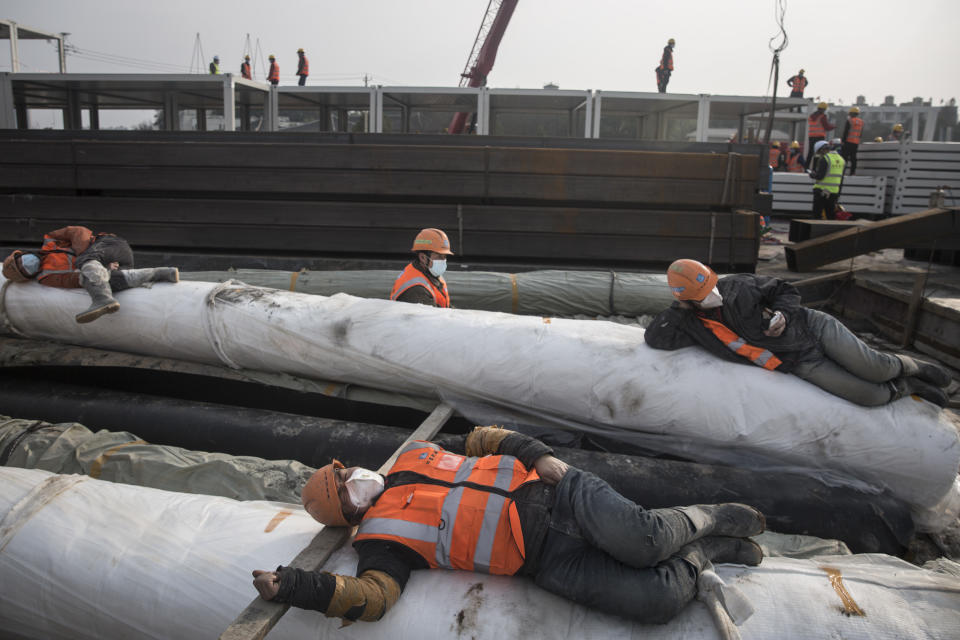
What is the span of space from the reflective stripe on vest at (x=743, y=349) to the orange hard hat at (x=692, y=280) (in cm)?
22

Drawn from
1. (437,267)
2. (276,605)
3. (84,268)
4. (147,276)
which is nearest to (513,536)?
(276,605)

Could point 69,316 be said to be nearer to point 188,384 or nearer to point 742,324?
point 188,384

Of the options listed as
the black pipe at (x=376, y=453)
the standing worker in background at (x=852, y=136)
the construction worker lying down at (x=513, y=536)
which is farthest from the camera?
the standing worker in background at (x=852, y=136)

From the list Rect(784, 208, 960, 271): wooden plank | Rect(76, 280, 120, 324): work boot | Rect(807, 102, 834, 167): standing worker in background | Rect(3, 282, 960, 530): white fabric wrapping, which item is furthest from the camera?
Rect(807, 102, 834, 167): standing worker in background

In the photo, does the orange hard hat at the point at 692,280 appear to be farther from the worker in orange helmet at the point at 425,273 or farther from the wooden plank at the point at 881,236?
the wooden plank at the point at 881,236

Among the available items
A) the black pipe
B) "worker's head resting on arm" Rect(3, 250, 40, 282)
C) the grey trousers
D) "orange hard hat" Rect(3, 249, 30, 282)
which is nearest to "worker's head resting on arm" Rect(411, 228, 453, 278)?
the black pipe

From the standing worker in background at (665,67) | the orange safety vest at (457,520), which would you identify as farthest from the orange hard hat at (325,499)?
the standing worker in background at (665,67)

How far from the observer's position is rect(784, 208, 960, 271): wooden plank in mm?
7621

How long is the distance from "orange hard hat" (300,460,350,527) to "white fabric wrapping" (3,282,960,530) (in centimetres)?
144

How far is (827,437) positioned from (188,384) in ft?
13.7

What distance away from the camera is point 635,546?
Result: 229cm

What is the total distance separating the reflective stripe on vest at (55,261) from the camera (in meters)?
4.68

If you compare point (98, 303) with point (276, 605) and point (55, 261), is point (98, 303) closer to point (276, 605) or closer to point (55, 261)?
point (55, 261)

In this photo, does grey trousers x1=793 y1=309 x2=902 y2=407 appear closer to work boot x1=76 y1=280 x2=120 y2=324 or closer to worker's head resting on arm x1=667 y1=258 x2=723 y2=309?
worker's head resting on arm x1=667 y1=258 x2=723 y2=309
